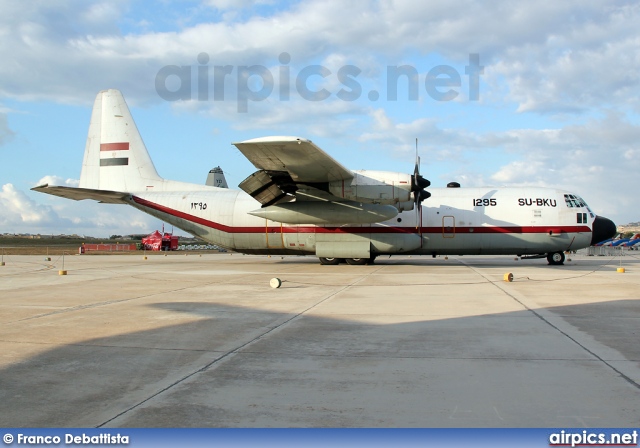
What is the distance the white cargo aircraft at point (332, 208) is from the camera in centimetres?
2355

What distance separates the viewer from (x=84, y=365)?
6.49m

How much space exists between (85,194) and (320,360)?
23.8 metres

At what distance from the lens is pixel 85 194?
27016mm

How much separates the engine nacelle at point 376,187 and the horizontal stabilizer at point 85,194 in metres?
12.6

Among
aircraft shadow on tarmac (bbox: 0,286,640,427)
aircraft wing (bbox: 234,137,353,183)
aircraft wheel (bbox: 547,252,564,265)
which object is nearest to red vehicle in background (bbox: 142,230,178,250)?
aircraft wing (bbox: 234,137,353,183)

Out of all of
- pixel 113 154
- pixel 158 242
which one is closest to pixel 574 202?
pixel 113 154

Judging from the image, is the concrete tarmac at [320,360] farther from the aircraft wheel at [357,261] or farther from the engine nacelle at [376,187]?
the aircraft wheel at [357,261]

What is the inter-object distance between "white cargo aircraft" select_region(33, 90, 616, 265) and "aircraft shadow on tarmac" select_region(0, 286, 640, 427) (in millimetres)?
13689

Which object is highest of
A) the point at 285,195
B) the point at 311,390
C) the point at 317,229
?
the point at 285,195

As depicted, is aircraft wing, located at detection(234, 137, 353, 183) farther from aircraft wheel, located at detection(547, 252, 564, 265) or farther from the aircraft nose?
the aircraft nose

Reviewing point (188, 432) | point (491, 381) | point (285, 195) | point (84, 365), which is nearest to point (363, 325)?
point (491, 381)

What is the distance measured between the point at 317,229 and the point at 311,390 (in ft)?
69.3

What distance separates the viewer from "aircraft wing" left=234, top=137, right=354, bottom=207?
19.1m

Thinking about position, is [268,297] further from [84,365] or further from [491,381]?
[491,381]
